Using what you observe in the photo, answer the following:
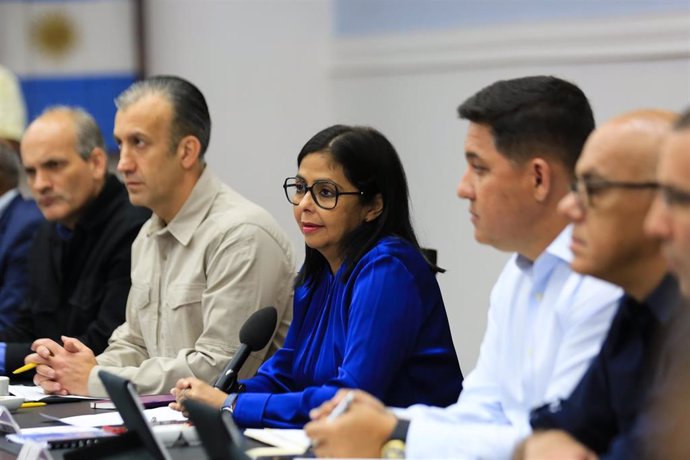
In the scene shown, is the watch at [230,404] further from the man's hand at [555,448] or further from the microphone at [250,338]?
the man's hand at [555,448]

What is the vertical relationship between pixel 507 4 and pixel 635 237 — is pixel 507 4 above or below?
above

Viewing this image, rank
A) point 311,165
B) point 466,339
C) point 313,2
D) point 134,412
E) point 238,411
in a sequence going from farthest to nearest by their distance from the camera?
point 313,2 → point 466,339 → point 311,165 → point 238,411 → point 134,412

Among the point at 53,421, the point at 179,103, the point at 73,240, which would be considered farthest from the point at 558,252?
the point at 73,240

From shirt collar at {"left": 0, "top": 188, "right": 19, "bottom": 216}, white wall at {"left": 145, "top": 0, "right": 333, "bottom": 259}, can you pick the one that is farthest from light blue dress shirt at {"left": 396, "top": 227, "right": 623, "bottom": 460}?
white wall at {"left": 145, "top": 0, "right": 333, "bottom": 259}

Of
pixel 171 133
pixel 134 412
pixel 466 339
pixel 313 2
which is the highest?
pixel 313 2

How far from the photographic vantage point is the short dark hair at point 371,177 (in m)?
2.74

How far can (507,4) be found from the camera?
4086 millimetres

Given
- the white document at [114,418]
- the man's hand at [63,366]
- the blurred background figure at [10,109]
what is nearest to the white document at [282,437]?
the white document at [114,418]

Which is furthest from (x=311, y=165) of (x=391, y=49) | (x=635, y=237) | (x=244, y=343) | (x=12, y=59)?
(x=12, y=59)

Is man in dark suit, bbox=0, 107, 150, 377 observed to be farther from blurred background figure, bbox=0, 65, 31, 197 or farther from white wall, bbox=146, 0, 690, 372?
blurred background figure, bbox=0, 65, 31, 197

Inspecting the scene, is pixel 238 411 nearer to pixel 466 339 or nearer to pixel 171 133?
pixel 171 133

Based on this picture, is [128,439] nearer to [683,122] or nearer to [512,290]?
[512,290]

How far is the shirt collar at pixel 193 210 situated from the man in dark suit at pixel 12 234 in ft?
2.78

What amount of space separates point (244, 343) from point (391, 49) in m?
2.27
